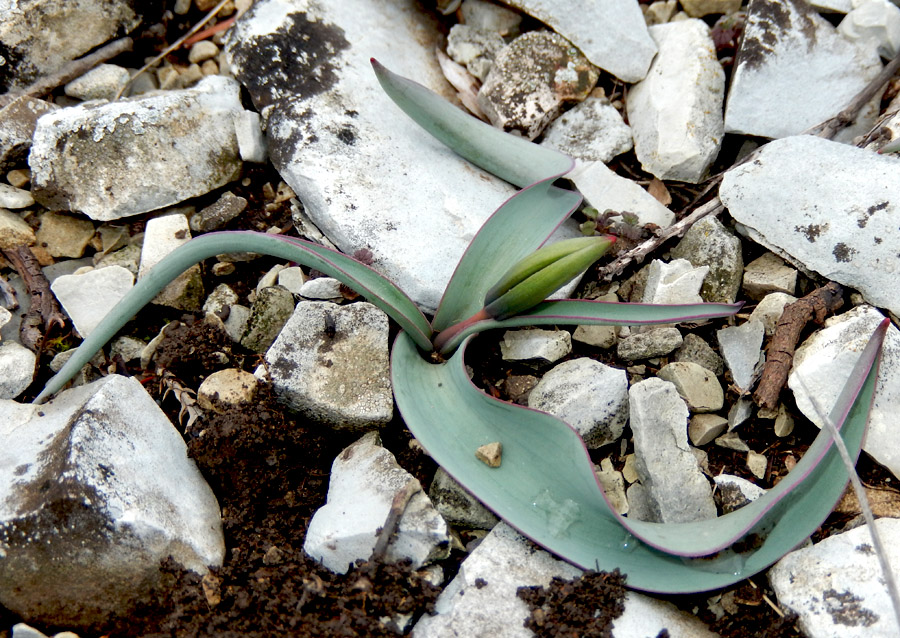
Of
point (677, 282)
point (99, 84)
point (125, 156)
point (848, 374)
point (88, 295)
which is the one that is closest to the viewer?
point (848, 374)

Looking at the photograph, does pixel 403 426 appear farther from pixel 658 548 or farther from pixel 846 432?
pixel 846 432

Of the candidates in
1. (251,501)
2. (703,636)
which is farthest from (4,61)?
(703,636)

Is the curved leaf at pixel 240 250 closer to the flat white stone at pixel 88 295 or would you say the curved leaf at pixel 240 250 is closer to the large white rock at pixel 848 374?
the flat white stone at pixel 88 295

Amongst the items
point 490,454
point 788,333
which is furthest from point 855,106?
point 490,454

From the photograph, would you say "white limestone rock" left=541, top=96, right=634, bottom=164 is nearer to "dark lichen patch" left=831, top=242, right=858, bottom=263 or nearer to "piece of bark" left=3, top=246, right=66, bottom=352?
"dark lichen patch" left=831, top=242, right=858, bottom=263

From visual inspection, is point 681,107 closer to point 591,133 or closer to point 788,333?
point 591,133

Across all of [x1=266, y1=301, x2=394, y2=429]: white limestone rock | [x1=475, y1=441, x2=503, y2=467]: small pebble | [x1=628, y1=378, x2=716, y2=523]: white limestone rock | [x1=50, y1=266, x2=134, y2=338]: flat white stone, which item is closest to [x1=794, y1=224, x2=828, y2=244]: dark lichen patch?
[x1=628, y1=378, x2=716, y2=523]: white limestone rock

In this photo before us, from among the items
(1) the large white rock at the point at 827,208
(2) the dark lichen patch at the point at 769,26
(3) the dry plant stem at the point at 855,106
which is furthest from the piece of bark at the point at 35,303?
(3) the dry plant stem at the point at 855,106
